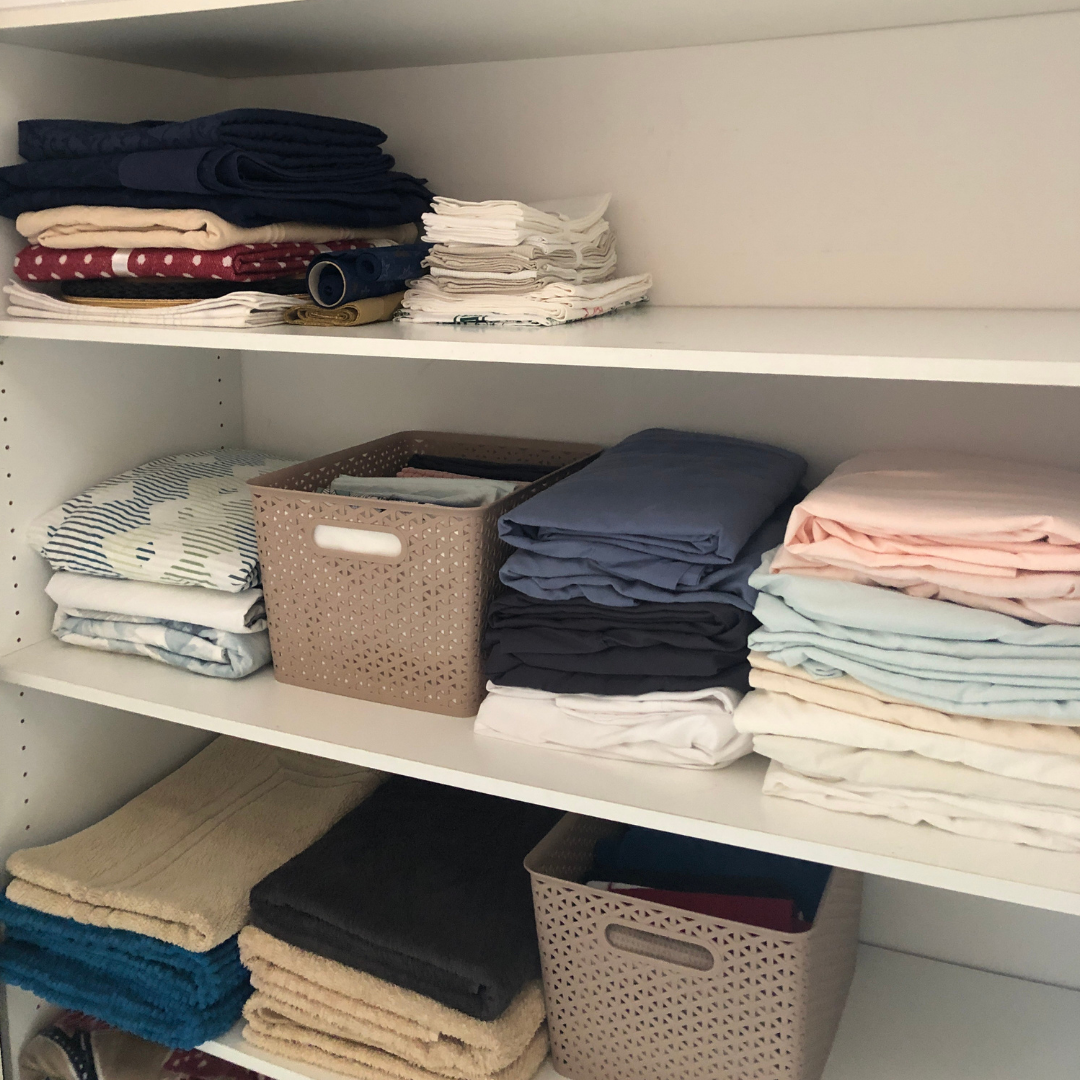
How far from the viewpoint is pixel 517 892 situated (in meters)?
1.20

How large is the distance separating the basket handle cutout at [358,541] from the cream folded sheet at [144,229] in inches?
12.7

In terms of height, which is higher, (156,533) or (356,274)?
(356,274)

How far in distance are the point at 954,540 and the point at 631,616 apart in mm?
301

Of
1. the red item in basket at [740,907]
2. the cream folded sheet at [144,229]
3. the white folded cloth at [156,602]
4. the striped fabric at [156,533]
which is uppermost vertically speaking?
the cream folded sheet at [144,229]

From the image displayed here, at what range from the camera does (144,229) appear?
1146 mm

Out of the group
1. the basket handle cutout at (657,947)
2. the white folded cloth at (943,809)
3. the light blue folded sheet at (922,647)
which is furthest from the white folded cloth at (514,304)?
the basket handle cutout at (657,947)

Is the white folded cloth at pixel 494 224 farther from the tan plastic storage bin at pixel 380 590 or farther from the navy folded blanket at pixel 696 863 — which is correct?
the navy folded blanket at pixel 696 863

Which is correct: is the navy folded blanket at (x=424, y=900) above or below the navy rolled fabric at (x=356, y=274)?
below

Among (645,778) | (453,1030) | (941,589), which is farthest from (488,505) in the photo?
(453,1030)

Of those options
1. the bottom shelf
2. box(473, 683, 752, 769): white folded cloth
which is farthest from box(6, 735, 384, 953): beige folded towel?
box(473, 683, 752, 769): white folded cloth

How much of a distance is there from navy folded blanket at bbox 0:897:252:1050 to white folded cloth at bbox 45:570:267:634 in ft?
1.22

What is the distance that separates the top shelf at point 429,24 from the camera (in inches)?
39.8

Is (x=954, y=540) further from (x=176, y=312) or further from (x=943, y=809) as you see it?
(x=176, y=312)

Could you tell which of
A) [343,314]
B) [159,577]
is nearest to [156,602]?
[159,577]
